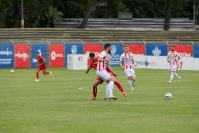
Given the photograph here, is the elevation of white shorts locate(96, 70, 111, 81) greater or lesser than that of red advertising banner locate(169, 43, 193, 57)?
lesser

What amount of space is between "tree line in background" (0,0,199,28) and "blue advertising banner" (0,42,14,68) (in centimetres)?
2954

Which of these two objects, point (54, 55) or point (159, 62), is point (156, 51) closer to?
point (159, 62)

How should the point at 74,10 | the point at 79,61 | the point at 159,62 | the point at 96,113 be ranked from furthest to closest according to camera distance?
the point at 74,10 < the point at 159,62 < the point at 79,61 < the point at 96,113

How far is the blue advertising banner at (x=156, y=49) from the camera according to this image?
61.2m

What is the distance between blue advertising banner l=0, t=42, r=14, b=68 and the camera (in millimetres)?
58031

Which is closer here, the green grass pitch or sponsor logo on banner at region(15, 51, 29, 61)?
the green grass pitch

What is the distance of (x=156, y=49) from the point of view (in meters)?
61.4

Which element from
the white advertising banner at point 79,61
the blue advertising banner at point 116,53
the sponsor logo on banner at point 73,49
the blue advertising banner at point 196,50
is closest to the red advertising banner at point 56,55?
the sponsor logo on banner at point 73,49

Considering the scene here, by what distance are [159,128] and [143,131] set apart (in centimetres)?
60

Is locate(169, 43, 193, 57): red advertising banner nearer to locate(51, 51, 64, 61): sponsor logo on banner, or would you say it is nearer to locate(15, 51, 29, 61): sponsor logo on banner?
locate(51, 51, 64, 61): sponsor logo on banner

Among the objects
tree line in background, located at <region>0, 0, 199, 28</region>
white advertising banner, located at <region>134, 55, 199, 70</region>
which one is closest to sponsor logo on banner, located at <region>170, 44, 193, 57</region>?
white advertising banner, located at <region>134, 55, 199, 70</region>

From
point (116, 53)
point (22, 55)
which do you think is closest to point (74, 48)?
point (116, 53)

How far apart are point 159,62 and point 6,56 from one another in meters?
12.7

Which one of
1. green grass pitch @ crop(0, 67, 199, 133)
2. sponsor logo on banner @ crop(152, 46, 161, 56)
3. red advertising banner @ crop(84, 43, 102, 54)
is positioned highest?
red advertising banner @ crop(84, 43, 102, 54)
